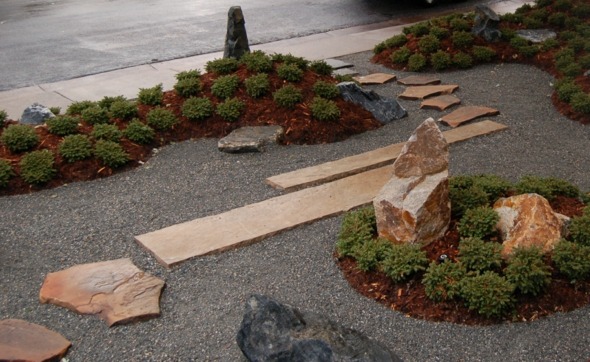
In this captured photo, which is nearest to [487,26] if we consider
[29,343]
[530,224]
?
[530,224]

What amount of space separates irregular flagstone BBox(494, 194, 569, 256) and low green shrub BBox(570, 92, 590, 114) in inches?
120

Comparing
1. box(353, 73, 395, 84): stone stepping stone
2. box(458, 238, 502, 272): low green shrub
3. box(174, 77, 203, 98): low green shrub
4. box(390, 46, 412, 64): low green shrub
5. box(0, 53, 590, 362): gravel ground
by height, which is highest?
box(174, 77, 203, 98): low green shrub

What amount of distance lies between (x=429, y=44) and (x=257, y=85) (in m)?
3.11

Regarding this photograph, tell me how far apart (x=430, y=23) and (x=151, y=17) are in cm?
576

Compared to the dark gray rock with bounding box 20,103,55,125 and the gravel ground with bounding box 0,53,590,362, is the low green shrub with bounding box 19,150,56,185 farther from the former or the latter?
the dark gray rock with bounding box 20,103,55,125

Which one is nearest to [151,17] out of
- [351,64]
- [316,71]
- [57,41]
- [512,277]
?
[57,41]

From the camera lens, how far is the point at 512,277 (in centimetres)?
436

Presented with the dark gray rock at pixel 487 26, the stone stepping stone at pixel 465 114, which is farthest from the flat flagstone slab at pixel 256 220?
the dark gray rock at pixel 487 26

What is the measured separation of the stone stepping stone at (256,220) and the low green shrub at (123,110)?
2.17 metres

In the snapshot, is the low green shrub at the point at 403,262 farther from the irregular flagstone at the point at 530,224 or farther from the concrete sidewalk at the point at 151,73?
the concrete sidewalk at the point at 151,73

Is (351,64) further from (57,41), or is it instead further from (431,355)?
(431,355)

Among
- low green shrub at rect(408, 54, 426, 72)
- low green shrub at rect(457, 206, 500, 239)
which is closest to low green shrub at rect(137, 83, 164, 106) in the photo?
low green shrub at rect(408, 54, 426, 72)

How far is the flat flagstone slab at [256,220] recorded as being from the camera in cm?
521

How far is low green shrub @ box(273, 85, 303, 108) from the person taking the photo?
7.51 meters
